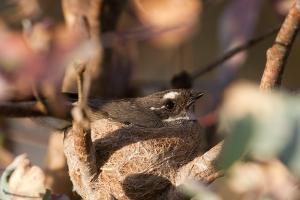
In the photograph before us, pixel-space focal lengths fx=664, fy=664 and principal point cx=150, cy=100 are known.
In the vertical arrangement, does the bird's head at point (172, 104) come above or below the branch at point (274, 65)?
below

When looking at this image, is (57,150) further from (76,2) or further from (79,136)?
(79,136)

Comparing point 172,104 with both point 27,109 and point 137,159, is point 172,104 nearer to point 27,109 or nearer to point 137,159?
point 137,159

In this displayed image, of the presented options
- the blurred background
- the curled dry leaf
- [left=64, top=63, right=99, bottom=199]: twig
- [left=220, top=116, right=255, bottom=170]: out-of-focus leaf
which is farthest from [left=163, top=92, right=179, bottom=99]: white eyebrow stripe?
[left=220, top=116, right=255, bottom=170]: out-of-focus leaf

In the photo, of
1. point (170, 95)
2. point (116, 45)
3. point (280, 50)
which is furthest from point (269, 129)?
point (170, 95)

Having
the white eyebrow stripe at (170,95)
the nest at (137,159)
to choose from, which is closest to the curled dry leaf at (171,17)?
the nest at (137,159)

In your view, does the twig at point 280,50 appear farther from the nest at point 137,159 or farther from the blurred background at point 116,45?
the nest at point 137,159
